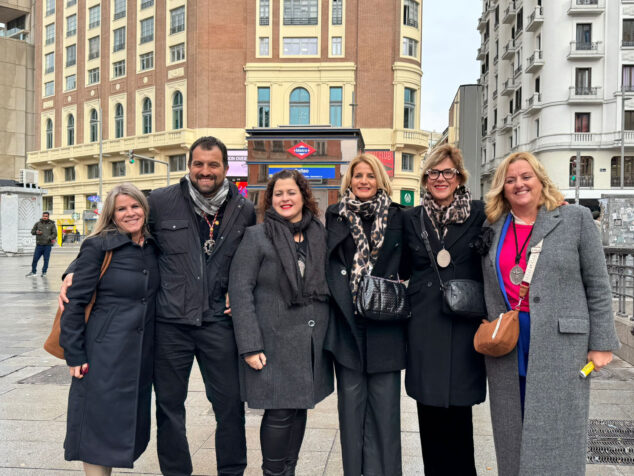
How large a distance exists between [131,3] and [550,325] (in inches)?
2139

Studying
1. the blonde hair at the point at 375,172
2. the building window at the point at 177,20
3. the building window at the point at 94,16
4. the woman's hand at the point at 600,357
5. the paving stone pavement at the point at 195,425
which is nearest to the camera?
the woman's hand at the point at 600,357

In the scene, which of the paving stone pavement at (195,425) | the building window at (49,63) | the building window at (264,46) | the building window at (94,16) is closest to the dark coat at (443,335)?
the paving stone pavement at (195,425)

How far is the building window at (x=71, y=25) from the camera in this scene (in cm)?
5388

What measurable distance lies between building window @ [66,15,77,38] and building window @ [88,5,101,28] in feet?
7.60

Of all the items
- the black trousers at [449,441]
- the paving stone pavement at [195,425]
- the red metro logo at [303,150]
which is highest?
the red metro logo at [303,150]

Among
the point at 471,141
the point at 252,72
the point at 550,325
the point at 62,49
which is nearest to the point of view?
the point at 550,325

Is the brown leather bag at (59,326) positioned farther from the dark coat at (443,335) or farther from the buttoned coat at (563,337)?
the buttoned coat at (563,337)

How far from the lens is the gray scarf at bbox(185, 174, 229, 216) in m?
3.54

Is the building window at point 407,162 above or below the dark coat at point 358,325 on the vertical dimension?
above

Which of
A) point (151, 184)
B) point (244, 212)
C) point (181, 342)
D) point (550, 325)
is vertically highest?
point (151, 184)

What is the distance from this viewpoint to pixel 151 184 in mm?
48219

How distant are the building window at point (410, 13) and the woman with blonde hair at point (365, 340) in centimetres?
4444

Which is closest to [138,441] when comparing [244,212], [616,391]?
[244,212]

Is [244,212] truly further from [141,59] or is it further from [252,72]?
[141,59]
